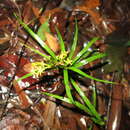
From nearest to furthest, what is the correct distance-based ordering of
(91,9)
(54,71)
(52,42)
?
(54,71) → (52,42) → (91,9)

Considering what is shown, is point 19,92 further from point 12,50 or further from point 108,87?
point 108,87

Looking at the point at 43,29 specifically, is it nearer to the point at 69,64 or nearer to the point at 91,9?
the point at 69,64

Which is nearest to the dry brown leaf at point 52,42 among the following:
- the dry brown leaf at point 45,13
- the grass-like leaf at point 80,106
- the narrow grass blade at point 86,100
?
the dry brown leaf at point 45,13

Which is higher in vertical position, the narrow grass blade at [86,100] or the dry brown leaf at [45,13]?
the dry brown leaf at [45,13]

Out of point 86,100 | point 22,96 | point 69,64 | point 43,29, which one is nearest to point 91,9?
point 43,29

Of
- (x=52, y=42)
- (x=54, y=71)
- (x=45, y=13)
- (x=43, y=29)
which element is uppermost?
(x=45, y=13)

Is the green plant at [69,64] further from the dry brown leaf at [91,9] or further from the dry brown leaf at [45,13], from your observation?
the dry brown leaf at [91,9]

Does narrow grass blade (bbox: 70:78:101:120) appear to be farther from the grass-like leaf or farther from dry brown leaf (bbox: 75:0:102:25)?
dry brown leaf (bbox: 75:0:102:25)

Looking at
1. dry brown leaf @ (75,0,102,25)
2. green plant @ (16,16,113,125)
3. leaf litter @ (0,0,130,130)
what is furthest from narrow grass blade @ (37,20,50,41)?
dry brown leaf @ (75,0,102,25)

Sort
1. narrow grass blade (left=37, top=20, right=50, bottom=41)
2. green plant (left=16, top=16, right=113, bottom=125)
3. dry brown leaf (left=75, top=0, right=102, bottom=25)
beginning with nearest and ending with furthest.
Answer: green plant (left=16, top=16, right=113, bottom=125) < narrow grass blade (left=37, top=20, right=50, bottom=41) < dry brown leaf (left=75, top=0, right=102, bottom=25)
